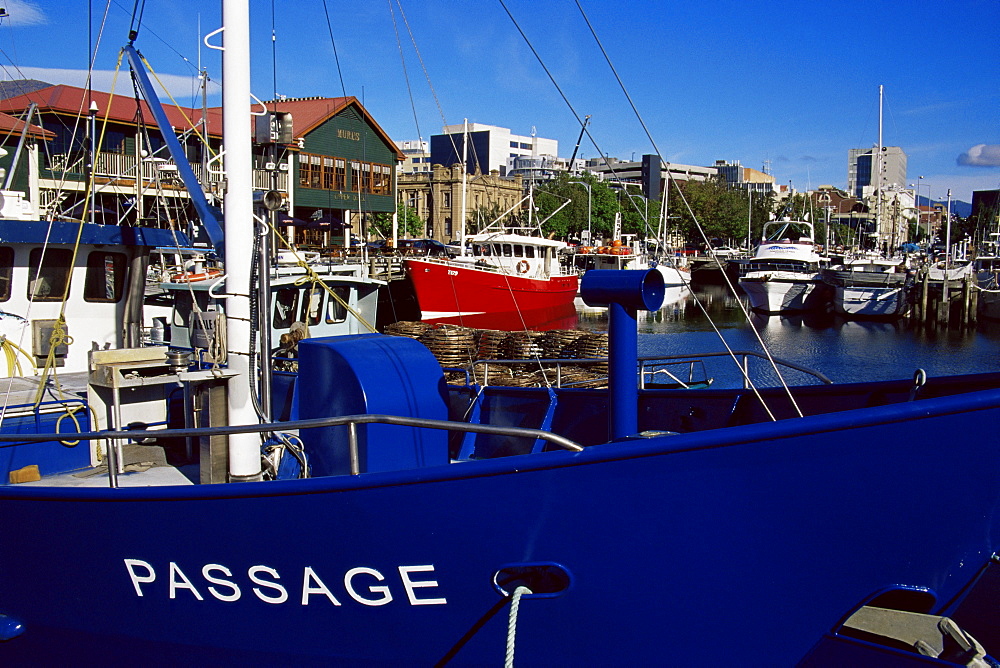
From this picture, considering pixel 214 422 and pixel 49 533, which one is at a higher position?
pixel 214 422

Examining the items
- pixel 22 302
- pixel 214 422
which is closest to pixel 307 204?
pixel 22 302

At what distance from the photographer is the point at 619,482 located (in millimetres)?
4113

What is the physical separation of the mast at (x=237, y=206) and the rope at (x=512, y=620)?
8.18ft

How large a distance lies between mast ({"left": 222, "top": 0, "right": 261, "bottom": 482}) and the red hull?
79.2 ft

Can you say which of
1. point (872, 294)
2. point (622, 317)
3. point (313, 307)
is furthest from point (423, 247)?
point (622, 317)

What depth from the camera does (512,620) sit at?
403 centimetres

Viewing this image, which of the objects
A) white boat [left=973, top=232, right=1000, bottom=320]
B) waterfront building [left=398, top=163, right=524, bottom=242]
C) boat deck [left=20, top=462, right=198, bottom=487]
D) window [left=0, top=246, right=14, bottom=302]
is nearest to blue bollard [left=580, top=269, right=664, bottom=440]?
boat deck [left=20, top=462, right=198, bottom=487]

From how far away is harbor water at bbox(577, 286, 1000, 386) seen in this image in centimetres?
2755

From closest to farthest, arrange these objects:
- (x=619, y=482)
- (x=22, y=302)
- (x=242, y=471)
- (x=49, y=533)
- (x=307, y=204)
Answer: (x=619, y=482), (x=49, y=533), (x=242, y=471), (x=22, y=302), (x=307, y=204)

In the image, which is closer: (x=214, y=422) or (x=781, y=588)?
(x=781, y=588)

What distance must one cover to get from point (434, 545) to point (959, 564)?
280cm

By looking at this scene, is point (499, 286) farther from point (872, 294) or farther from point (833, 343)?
point (872, 294)

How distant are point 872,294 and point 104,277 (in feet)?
139

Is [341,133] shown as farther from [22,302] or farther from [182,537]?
[182,537]
